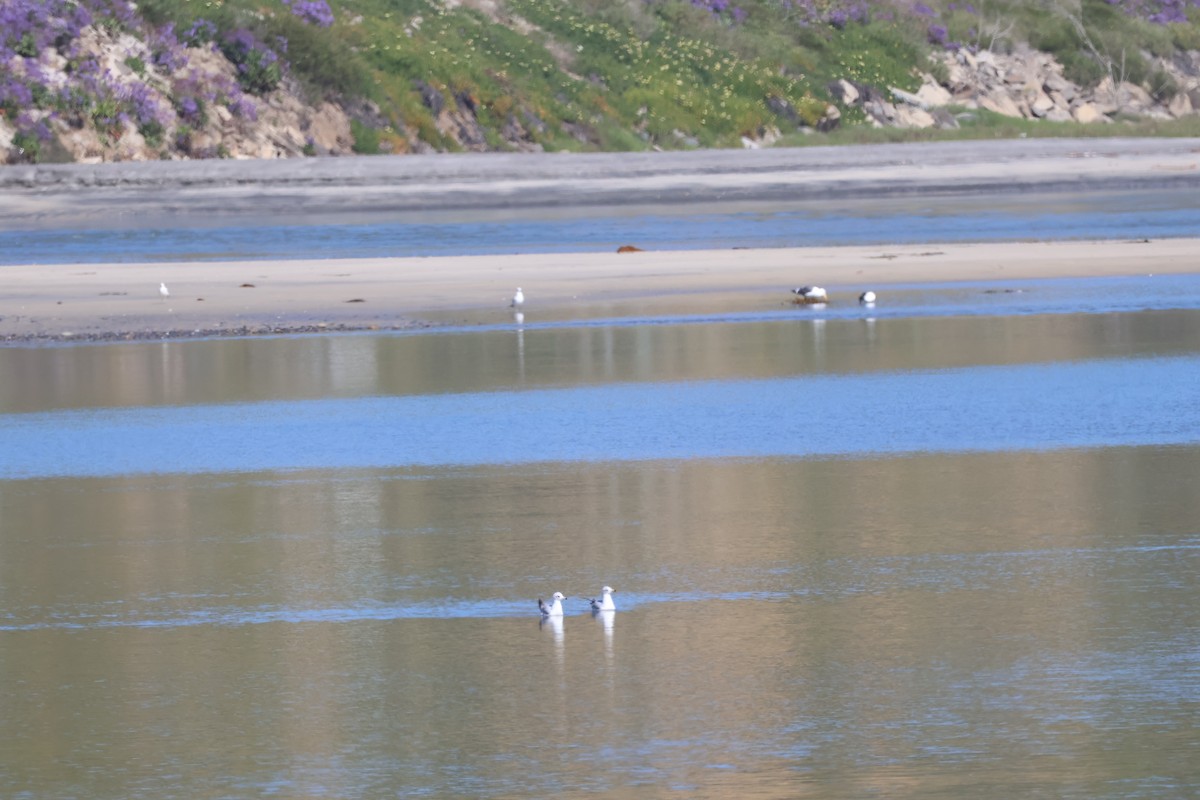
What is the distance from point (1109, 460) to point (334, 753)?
5.35 m

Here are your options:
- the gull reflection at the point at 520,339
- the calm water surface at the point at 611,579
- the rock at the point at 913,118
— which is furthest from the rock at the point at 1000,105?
the calm water surface at the point at 611,579

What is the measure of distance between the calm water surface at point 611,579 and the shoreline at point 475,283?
3.08m

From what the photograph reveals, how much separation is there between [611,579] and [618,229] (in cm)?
1864

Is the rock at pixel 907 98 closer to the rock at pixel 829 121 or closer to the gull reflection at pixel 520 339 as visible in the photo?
Answer: the rock at pixel 829 121

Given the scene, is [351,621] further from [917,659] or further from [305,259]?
[305,259]

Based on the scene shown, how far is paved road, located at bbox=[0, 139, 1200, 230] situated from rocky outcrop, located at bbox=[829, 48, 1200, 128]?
10612mm

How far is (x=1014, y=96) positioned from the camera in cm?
5272

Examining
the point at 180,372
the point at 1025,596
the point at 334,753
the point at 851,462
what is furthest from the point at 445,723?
the point at 180,372

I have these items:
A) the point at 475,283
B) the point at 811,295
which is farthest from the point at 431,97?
the point at 811,295

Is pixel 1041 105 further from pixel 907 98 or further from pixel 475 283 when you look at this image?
pixel 475 283

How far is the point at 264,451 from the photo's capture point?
36.7 feet

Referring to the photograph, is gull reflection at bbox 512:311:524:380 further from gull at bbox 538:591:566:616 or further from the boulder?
the boulder

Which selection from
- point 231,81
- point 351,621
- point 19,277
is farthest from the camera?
point 231,81

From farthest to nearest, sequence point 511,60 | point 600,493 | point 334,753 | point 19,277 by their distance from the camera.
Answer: point 511,60 < point 19,277 < point 600,493 < point 334,753
